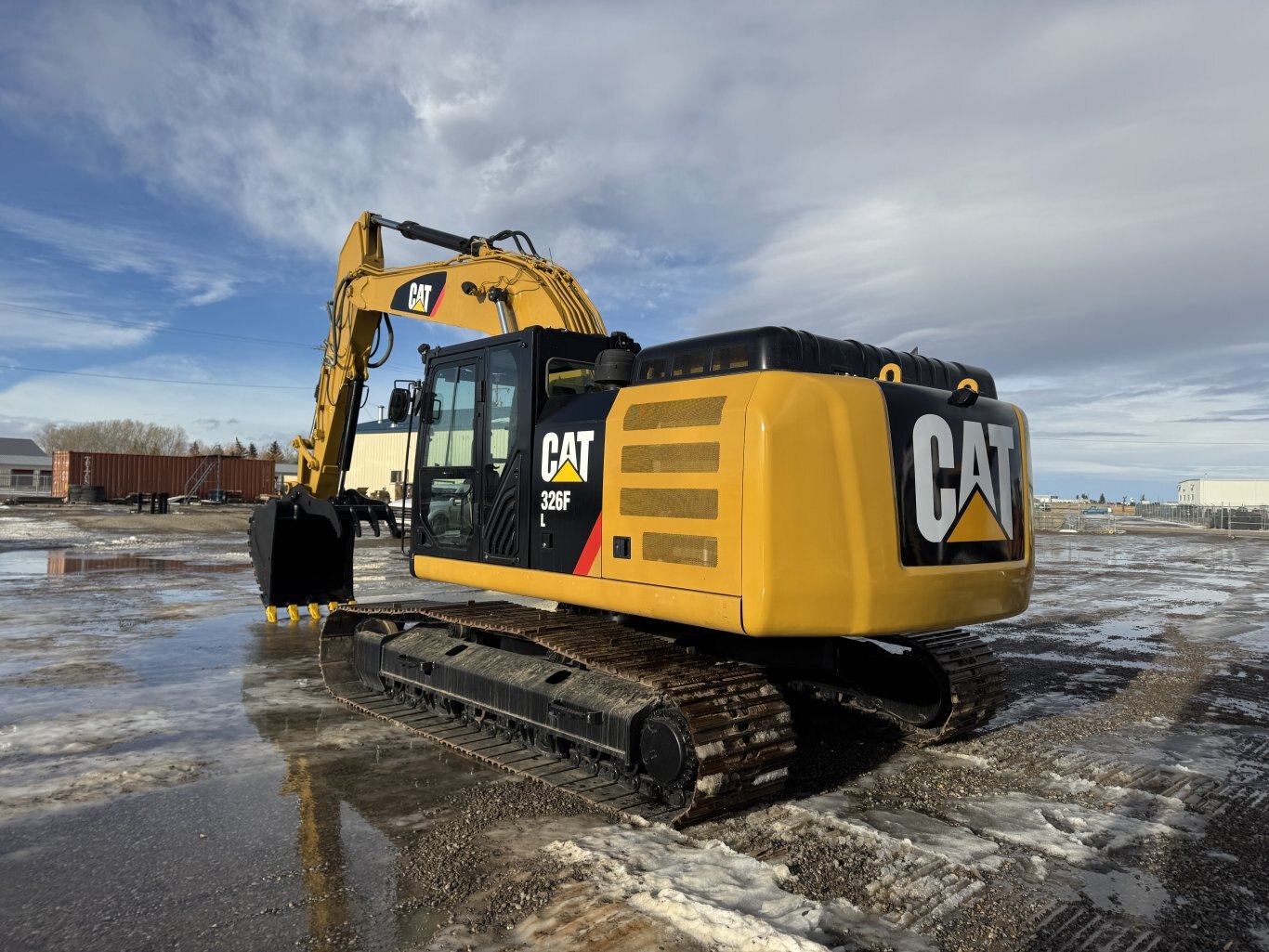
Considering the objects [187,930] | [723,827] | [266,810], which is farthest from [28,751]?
[723,827]

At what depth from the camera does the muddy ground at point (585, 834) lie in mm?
3441

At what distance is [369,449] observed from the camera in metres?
52.5

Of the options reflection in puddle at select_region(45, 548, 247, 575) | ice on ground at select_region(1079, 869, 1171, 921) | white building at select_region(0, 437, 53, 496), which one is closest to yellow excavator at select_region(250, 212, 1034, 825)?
ice on ground at select_region(1079, 869, 1171, 921)

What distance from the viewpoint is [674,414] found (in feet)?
15.6

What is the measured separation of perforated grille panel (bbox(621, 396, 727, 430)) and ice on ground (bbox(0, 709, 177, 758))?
4.11 m

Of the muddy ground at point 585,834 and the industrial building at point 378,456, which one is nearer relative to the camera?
the muddy ground at point 585,834

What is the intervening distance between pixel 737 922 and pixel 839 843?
3.62 feet

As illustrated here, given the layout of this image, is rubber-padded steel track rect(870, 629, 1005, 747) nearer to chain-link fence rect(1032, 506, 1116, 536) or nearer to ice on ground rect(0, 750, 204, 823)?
ice on ground rect(0, 750, 204, 823)

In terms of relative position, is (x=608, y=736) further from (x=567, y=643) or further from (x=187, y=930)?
(x=187, y=930)

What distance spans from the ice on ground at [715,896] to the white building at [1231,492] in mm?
89847

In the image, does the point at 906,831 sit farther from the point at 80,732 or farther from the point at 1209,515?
the point at 1209,515

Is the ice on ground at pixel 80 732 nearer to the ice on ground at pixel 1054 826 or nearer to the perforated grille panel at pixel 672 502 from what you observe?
the perforated grille panel at pixel 672 502

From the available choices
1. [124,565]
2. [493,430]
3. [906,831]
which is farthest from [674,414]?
[124,565]

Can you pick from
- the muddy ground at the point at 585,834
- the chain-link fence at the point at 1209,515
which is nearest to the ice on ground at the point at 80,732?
the muddy ground at the point at 585,834
